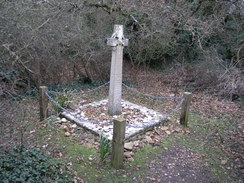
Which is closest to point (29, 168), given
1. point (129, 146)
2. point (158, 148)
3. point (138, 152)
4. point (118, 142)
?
point (118, 142)

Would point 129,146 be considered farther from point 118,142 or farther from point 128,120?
point 128,120

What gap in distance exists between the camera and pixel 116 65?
5.50 meters

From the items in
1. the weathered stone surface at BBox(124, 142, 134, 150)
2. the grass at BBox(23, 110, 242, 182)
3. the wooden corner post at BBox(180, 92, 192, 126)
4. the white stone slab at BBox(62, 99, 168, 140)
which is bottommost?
the grass at BBox(23, 110, 242, 182)

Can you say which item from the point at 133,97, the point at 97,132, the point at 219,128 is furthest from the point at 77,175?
the point at 133,97

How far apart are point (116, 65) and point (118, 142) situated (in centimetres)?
239

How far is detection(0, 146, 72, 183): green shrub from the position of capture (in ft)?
9.76

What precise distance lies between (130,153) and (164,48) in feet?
22.4

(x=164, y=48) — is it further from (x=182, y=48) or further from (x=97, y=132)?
(x=97, y=132)

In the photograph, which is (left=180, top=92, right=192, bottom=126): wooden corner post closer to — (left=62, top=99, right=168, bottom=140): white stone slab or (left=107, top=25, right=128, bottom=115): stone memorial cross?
(left=62, top=99, right=168, bottom=140): white stone slab

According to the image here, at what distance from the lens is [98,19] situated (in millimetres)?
9148

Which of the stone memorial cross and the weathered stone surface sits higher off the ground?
the stone memorial cross

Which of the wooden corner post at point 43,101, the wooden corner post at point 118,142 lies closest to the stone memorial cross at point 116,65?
the wooden corner post at point 43,101

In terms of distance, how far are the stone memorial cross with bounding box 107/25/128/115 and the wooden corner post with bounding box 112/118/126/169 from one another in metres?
2.05

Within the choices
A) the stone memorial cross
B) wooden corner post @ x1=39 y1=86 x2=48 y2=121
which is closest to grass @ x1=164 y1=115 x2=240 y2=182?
the stone memorial cross
